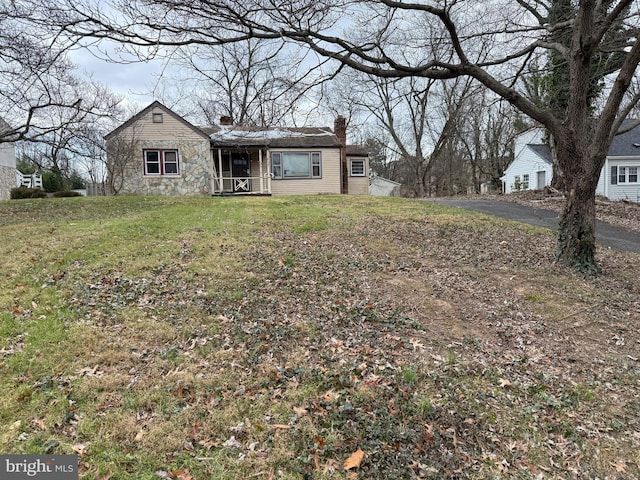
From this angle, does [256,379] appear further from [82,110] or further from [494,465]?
[82,110]

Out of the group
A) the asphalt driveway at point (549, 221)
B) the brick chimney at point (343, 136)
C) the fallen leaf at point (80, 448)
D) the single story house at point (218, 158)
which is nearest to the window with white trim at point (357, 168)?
the single story house at point (218, 158)

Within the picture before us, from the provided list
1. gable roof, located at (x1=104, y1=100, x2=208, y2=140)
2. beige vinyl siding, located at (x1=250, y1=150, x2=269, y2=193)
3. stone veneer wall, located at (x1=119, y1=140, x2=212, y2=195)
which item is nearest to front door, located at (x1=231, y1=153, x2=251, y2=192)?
beige vinyl siding, located at (x1=250, y1=150, x2=269, y2=193)

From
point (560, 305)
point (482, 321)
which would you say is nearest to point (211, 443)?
point (482, 321)

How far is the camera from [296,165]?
1955 cm

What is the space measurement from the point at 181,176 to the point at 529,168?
21.1m

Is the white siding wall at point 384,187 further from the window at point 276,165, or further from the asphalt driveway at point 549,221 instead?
the asphalt driveway at point 549,221

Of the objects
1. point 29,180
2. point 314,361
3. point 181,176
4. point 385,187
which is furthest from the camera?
point 385,187

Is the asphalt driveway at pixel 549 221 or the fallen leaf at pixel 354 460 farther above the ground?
the asphalt driveway at pixel 549 221

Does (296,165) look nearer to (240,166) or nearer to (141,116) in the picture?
(240,166)

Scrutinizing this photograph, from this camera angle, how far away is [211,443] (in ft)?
9.07

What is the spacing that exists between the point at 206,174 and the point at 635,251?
52.1ft

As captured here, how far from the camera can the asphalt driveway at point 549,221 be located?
9.40 m

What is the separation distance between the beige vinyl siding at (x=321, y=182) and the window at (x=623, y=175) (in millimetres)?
16026

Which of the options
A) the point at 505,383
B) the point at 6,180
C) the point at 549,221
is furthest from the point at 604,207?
the point at 6,180
